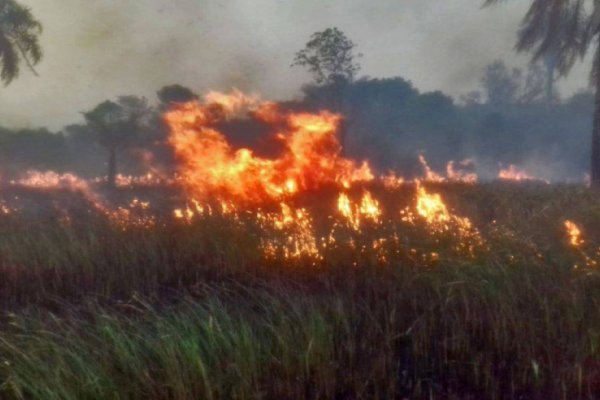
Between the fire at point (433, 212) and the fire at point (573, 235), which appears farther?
the fire at point (433, 212)

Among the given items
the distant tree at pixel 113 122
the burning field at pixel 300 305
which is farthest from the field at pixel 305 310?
the distant tree at pixel 113 122

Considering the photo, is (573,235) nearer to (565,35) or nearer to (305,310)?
(305,310)

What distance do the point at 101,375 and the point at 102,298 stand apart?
104 inches

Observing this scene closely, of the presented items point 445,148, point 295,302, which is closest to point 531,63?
point 295,302

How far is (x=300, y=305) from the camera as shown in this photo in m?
5.90

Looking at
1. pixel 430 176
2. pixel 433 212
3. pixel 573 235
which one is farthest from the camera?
pixel 430 176

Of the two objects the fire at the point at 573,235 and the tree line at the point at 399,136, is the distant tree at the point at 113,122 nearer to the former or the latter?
the tree line at the point at 399,136

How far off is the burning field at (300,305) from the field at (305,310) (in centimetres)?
2

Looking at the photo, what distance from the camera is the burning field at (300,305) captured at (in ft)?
16.0

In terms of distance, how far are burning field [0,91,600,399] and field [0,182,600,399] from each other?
18 millimetres

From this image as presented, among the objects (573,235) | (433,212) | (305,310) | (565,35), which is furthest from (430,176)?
(305,310)

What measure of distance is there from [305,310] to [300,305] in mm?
109

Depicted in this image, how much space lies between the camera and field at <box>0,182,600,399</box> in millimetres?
4875

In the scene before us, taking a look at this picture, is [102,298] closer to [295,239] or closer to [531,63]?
[295,239]
